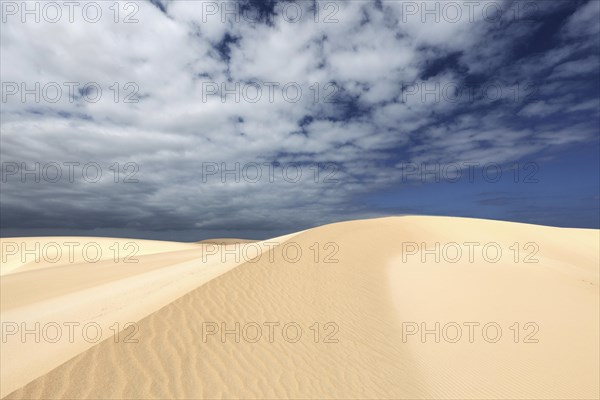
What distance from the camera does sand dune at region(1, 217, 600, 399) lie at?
5398mm

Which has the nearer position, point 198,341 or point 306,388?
point 306,388

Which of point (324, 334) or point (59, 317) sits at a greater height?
point (59, 317)

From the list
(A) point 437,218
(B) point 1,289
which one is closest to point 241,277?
(B) point 1,289

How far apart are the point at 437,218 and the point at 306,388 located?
26.3 meters

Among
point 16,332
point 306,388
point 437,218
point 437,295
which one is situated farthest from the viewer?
point 437,218

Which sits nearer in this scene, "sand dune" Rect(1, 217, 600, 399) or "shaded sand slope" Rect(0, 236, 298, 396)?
"sand dune" Rect(1, 217, 600, 399)

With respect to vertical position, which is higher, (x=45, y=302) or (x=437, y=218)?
(x=437, y=218)

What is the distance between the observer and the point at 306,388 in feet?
18.6

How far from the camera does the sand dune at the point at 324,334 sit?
5.40 meters

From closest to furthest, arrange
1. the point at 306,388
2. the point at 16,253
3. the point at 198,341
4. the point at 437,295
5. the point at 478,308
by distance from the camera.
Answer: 1. the point at 306,388
2. the point at 198,341
3. the point at 478,308
4. the point at 437,295
5. the point at 16,253

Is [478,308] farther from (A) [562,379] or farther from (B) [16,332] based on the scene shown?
(B) [16,332]

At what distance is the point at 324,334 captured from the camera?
7965mm

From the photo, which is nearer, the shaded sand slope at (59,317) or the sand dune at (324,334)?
the sand dune at (324,334)

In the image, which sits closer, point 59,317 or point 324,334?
point 324,334
